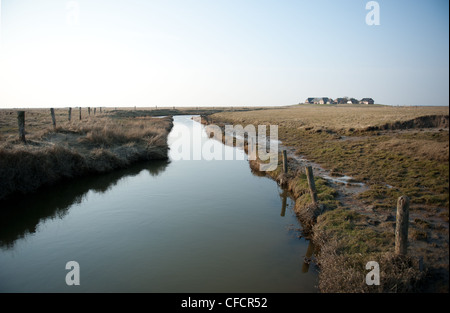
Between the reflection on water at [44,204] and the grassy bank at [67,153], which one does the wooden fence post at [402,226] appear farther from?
the grassy bank at [67,153]

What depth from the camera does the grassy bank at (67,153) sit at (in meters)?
12.5

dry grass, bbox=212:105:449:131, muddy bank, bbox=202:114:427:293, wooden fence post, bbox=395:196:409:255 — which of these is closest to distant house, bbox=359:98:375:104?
dry grass, bbox=212:105:449:131

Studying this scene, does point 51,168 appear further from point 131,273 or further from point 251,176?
point 251,176

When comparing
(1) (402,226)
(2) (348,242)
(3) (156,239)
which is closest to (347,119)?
(2) (348,242)

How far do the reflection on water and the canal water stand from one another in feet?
0.12

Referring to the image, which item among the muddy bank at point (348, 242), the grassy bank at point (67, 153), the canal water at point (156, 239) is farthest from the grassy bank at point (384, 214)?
the grassy bank at point (67, 153)

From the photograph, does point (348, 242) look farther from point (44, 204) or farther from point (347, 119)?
point (347, 119)

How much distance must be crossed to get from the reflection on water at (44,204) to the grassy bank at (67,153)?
1.83ft

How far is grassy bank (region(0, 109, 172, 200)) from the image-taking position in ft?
41.0

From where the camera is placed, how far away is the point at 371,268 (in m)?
5.84

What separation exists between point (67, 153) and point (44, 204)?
14.2ft

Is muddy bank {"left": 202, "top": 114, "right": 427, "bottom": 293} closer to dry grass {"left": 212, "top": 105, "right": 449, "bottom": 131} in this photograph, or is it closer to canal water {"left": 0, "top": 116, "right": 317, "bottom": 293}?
canal water {"left": 0, "top": 116, "right": 317, "bottom": 293}

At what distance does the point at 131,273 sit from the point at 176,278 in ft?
4.22
